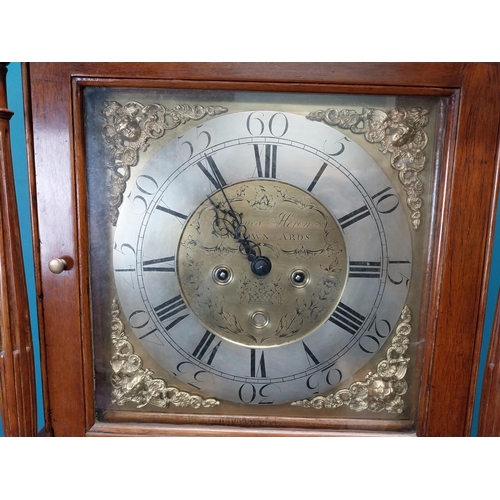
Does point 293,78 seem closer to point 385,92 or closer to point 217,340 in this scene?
point 385,92

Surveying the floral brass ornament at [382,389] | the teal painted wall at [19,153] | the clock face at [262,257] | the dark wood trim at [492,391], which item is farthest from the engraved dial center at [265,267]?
the teal painted wall at [19,153]

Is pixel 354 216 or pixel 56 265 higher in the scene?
pixel 354 216

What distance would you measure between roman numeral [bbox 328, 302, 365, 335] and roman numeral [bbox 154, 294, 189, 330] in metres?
0.31

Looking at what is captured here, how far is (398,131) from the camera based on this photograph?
793mm

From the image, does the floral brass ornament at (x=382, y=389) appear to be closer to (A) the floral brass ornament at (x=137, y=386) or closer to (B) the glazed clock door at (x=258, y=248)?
(B) the glazed clock door at (x=258, y=248)

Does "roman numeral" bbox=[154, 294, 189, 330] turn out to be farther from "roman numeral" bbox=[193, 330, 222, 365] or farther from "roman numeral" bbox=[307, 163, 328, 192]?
"roman numeral" bbox=[307, 163, 328, 192]

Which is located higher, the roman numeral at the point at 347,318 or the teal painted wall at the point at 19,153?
the teal painted wall at the point at 19,153

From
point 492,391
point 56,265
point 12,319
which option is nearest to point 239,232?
point 56,265

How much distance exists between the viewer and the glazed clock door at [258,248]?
0.78 meters

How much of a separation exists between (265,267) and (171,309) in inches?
8.6

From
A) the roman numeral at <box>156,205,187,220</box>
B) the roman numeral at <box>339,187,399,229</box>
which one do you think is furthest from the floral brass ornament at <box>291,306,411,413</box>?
the roman numeral at <box>156,205,187,220</box>

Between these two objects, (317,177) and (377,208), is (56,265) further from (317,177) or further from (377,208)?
(377,208)

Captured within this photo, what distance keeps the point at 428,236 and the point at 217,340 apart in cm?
49

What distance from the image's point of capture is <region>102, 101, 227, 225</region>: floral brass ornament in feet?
2.61
